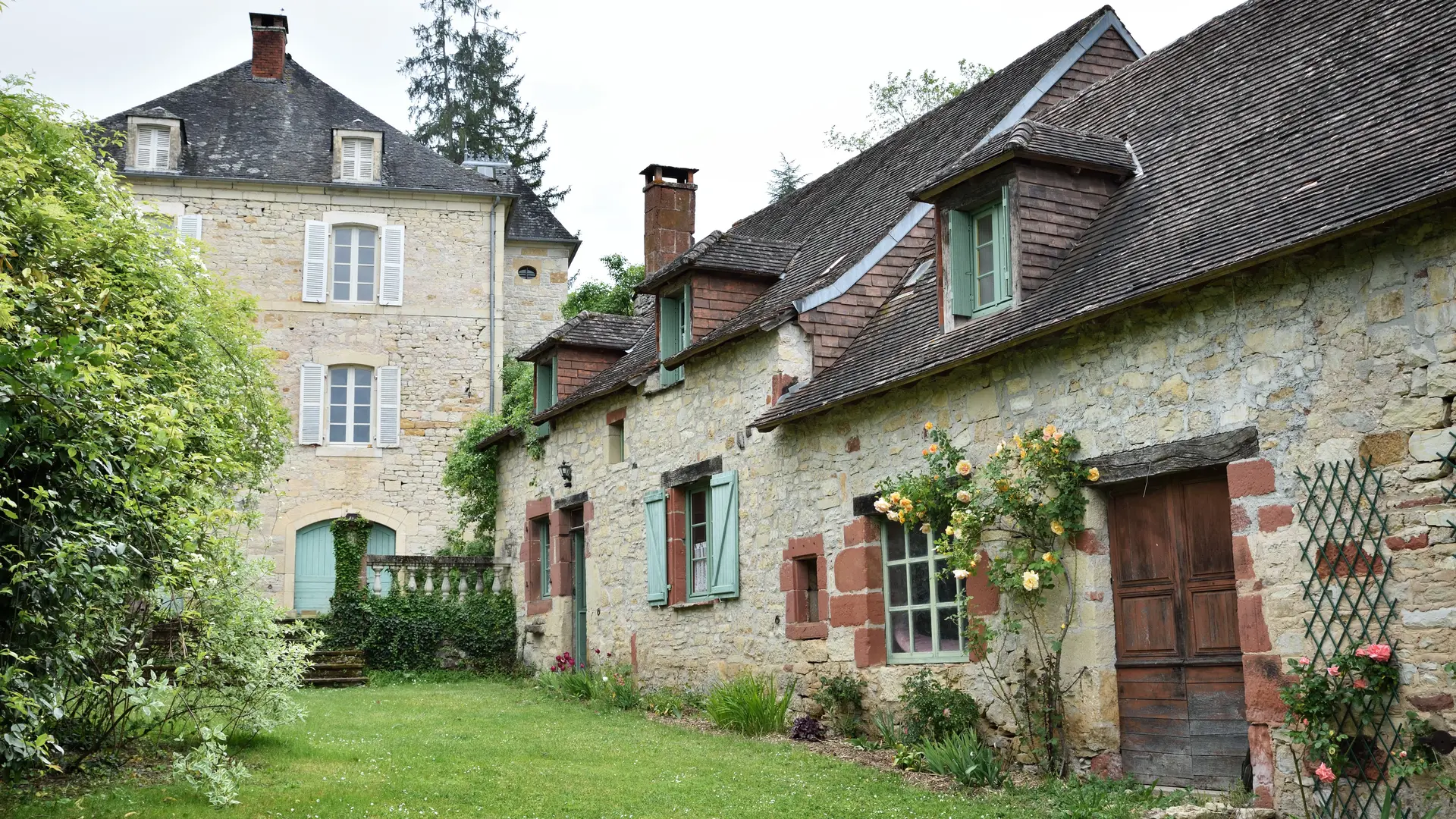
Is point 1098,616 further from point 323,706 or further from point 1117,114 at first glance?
point 323,706

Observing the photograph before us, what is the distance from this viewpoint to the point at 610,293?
71.4 feet

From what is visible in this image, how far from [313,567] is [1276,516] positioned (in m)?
17.1

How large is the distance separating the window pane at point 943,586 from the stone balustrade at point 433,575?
9.44 metres

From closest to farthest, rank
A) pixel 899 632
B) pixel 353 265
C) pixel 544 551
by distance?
1. pixel 899 632
2. pixel 544 551
3. pixel 353 265

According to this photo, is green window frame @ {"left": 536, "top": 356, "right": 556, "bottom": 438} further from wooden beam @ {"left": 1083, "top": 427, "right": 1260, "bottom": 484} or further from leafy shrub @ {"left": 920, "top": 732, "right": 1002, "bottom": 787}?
wooden beam @ {"left": 1083, "top": 427, "right": 1260, "bottom": 484}

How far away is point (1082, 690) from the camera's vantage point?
790 centimetres

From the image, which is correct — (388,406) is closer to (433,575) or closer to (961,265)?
(433,575)

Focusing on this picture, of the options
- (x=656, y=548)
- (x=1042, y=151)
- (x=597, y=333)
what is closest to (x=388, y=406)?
(x=597, y=333)

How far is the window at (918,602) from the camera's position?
9266mm

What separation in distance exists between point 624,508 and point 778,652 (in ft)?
11.8

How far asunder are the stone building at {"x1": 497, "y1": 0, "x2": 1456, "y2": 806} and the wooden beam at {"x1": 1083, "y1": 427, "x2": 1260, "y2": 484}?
22mm

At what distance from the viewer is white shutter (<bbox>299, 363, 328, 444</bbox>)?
20.8 meters

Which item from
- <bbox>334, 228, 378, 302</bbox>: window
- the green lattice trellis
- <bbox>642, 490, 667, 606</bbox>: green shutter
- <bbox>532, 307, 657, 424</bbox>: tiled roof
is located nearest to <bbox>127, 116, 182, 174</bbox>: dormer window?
<bbox>334, 228, 378, 302</bbox>: window

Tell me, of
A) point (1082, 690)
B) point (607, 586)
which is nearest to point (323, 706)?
point (607, 586)
